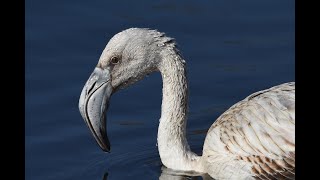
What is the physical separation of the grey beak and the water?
0.58 m

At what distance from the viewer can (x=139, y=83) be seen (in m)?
9.92

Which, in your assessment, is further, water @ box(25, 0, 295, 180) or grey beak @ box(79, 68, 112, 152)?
water @ box(25, 0, 295, 180)

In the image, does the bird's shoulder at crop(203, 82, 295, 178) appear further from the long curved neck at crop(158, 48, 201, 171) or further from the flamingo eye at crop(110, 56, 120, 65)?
the flamingo eye at crop(110, 56, 120, 65)

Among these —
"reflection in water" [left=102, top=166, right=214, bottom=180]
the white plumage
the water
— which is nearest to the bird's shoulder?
the white plumage

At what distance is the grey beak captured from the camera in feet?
25.9

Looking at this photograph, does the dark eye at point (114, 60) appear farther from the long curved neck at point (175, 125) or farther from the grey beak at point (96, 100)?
the long curved neck at point (175, 125)

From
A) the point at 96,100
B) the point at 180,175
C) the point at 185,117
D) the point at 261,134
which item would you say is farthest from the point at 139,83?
the point at 261,134

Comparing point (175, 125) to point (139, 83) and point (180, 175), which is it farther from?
point (139, 83)

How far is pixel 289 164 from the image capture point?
7391 millimetres

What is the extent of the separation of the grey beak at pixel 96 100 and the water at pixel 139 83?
0.58 metres

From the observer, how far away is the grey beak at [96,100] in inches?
311

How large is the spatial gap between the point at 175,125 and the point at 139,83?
165 cm
